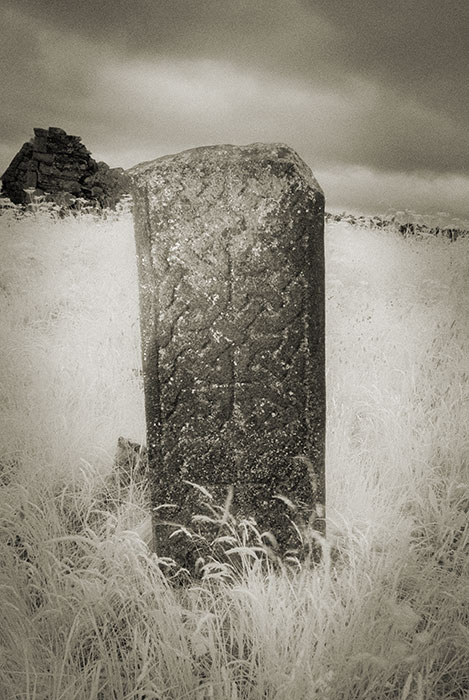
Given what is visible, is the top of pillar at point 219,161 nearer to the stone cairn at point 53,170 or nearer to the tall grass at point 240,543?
the tall grass at point 240,543

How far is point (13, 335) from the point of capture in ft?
14.9

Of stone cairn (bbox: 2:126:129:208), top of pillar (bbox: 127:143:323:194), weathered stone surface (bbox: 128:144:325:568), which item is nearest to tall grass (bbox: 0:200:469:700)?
weathered stone surface (bbox: 128:144:325:568)

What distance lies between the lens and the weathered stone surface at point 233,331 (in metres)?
2.06

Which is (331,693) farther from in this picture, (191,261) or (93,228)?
(93,228)

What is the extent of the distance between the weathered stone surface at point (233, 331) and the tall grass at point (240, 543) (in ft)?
0.78

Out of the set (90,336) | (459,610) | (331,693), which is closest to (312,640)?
(331,693)

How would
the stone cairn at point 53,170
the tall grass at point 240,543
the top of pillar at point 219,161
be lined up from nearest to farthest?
the tall grass at point 240,543
the top of pillar at point 219,161
the stone cairn at point 53,170

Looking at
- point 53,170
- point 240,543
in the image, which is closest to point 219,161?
point 240,543

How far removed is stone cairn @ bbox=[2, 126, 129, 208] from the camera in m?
14.1

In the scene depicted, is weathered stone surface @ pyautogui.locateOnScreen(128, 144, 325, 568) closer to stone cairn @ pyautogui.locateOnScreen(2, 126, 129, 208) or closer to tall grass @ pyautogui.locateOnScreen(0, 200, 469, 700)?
tall grass @ pyautogui.locateOnScreen(0, 200, 469, 700)

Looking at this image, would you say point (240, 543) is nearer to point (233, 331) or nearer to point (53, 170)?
point (233, 331)

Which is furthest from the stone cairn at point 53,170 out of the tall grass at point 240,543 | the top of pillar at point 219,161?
the top of pillar at point 219,161

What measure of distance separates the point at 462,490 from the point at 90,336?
321 centimetres

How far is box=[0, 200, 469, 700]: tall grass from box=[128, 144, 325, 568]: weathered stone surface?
0.78 ft
